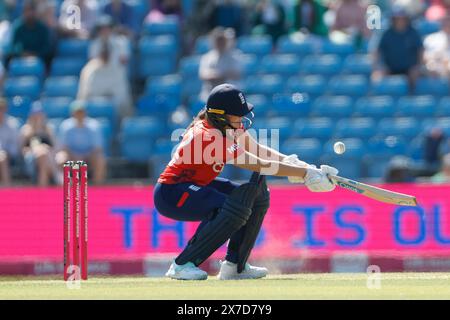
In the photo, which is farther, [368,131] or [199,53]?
[199,53]

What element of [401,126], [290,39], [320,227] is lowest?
[320,227]

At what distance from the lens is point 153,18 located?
17.0 meters

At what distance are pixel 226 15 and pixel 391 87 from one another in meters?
2.81

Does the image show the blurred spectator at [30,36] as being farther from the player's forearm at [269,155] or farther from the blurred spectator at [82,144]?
the player's forearm at [269,155]

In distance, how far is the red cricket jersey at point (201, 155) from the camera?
8391 millimetres

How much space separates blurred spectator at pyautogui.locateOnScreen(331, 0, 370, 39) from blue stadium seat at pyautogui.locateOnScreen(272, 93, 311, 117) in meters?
1.58

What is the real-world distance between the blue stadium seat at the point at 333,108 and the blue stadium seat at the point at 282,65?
2.45 feet

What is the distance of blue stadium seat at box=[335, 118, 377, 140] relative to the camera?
48.8ft

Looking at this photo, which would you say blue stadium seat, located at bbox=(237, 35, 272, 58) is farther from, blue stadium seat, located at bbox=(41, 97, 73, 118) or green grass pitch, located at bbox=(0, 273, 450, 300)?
green grass pitch, located at bbox=(0, 273, 450, 300)

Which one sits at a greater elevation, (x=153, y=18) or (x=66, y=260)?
(x=153, y=18)
